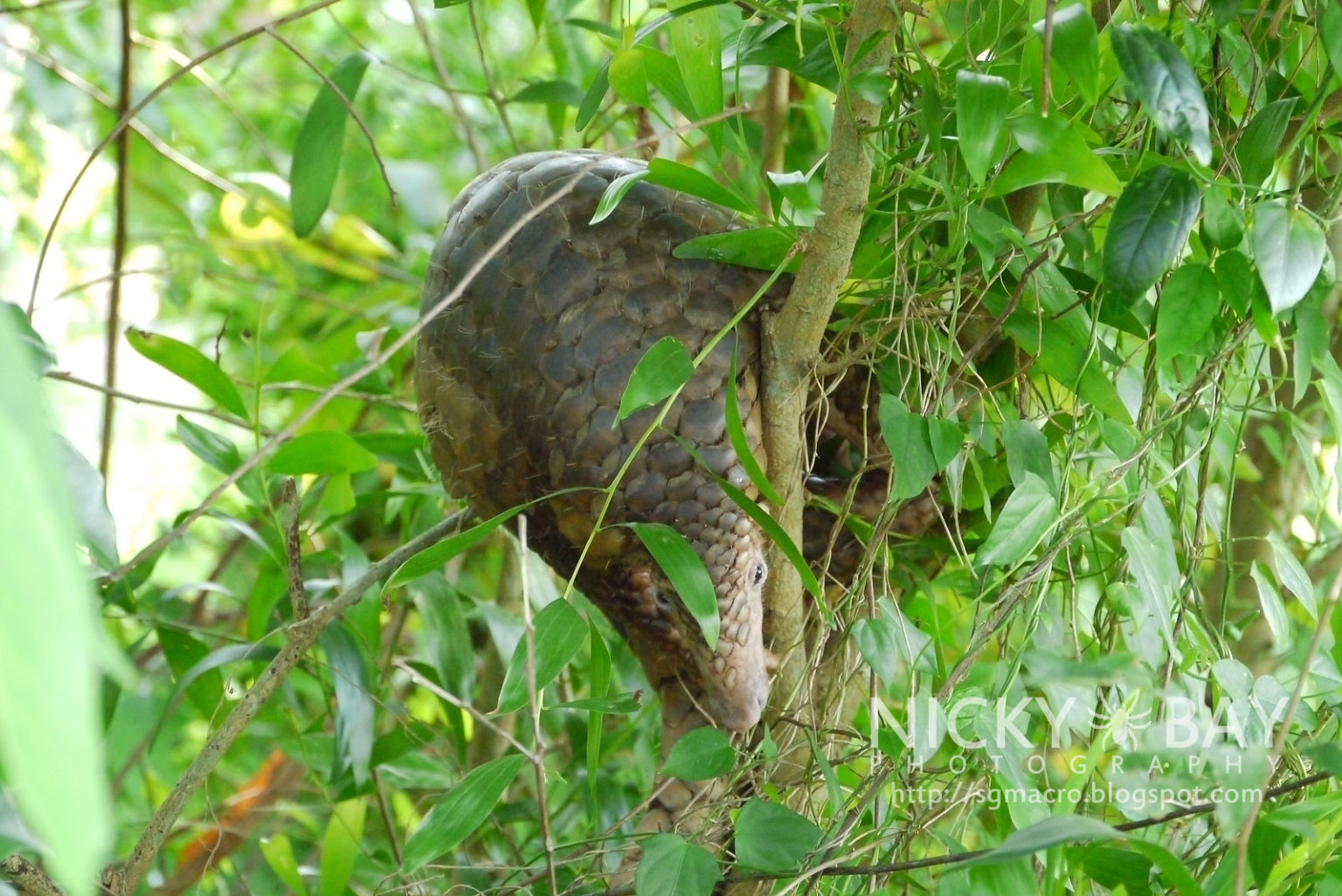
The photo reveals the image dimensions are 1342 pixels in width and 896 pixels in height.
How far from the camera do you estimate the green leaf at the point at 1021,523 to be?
1.65 ft

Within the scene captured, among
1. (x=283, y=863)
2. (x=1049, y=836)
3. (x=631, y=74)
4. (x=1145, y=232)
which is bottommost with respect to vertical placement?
(x=283, y=863)

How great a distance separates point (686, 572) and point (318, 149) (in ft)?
1.51

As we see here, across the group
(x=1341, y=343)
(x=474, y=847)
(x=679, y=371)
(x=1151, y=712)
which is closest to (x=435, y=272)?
(x=679, y=371)

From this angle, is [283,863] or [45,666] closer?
[45,666]

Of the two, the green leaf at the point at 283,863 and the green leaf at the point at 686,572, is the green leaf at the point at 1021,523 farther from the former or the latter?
the green leaf at the point at 283,863

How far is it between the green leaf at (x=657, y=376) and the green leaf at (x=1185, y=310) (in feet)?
0.67

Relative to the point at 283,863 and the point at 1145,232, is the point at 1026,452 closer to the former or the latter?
the point at 1145,232

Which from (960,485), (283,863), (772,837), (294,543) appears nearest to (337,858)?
(283,863)

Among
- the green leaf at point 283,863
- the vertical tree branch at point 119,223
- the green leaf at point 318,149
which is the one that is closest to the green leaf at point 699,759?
the green leaf at point 283,863

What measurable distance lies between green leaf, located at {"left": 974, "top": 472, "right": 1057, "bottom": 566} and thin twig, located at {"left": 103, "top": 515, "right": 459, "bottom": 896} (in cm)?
33

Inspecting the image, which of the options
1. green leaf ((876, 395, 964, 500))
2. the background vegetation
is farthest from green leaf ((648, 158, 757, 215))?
green leaf ((876, 395, 964, 500))

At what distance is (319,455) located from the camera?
2.36ft

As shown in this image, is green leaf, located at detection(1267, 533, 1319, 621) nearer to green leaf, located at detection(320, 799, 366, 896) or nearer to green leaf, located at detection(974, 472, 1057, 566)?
green leaf, located at detection(974, 472, 1057, 566)

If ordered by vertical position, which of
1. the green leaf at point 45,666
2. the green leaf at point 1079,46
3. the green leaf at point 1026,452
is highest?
the green leaf at point 1079,46
